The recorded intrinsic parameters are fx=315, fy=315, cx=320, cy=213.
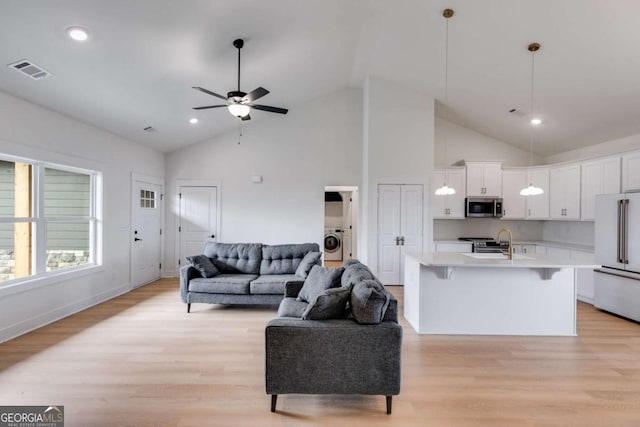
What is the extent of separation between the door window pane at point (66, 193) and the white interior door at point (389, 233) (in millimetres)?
4756

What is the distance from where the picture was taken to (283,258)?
475cm

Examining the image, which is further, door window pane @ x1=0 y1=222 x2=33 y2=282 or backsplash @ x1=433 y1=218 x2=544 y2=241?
backsplash @ x1=433 y1=218 x2=544 y2=241

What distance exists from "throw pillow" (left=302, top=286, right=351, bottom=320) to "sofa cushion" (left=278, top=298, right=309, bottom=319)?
57cm

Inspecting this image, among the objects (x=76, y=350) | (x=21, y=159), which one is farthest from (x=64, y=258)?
(x=76, y=350)

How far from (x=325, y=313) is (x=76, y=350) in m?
2.66

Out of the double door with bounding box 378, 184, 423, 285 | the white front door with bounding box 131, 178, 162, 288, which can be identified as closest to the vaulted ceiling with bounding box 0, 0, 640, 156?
the white front door with bounding box 131, 178, 162, 288

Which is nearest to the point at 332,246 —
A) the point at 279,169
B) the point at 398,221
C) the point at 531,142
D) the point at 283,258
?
the point at 279,169

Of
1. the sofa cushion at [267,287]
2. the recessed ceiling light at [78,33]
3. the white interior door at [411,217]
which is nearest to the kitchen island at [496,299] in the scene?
the sofa cushion at [267,287]

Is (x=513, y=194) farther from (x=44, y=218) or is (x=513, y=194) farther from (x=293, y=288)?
(x=44, y=218)

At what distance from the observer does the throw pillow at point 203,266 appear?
439cm

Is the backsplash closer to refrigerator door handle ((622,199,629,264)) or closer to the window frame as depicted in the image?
refrigerator door handle ((622,199,629,264))

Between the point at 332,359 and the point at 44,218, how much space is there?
4.01 meters

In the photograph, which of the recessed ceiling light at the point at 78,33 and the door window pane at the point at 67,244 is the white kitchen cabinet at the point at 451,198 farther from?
the door window pane at the point at 67,244

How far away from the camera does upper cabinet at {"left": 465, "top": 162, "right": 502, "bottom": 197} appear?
20.2ft
